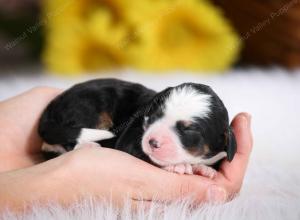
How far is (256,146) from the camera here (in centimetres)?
213

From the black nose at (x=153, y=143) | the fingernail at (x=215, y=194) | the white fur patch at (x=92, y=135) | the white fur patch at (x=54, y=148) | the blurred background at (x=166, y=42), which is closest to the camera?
the black nose at (x=153, y=143)

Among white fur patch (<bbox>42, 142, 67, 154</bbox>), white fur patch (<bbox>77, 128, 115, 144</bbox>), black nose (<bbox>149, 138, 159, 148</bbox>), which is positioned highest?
black nose (<bbox>149, 138, 159, 148</bbox>)

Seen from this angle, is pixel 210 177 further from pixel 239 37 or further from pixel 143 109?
pixel 239 37

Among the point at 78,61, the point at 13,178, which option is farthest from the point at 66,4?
the point at 13,178

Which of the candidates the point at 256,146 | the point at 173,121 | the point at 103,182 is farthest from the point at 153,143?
the point at 256,146

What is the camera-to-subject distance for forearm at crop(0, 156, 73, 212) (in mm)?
1476

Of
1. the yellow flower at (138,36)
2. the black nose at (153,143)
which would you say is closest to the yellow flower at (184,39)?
the yellow flower at (138,36)

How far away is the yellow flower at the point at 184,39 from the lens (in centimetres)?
321

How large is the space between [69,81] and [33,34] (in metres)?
1.19

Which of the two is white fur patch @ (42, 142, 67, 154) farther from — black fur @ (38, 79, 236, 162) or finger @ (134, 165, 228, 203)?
finger @ (134, 165, 228, 203)

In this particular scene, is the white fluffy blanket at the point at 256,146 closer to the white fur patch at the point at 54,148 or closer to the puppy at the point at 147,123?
the puppy at the point at 147,123

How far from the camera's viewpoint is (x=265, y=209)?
1.60m

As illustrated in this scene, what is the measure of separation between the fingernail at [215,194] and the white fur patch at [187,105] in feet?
0.70

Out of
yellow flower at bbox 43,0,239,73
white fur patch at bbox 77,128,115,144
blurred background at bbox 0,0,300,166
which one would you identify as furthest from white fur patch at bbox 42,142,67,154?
yellow flower at bbox 43,0,239,73
